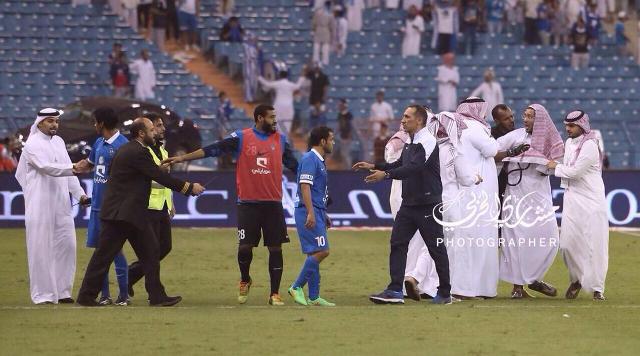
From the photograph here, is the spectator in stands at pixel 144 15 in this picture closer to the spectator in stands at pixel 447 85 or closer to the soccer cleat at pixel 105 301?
the spectator in stands at pixel 447 85

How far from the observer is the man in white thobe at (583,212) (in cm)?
1694

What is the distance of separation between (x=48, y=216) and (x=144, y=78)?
20058mm

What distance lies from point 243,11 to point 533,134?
24.0m

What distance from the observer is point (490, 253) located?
55.1 ft

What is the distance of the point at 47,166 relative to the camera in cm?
1617

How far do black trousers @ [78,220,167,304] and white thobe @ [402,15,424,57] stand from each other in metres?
25.7

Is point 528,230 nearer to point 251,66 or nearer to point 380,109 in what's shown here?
point 380,109

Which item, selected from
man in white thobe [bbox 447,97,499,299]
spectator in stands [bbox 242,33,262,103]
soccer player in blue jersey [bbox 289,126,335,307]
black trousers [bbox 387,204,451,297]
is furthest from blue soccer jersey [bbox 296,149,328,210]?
spectator in stands [bbox 242,33,262,103]

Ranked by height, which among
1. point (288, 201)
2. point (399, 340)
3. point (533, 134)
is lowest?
point (288, 201)

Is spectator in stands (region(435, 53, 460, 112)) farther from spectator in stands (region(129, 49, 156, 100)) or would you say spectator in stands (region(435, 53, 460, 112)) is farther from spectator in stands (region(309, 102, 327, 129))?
spectator in stands (region(129, 49, 156, 100))

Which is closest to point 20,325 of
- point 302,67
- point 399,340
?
point 399,340

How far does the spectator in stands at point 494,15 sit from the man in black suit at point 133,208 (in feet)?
89.8

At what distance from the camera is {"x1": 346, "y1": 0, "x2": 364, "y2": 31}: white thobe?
1608 inches

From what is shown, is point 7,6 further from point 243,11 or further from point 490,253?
point 490,253
